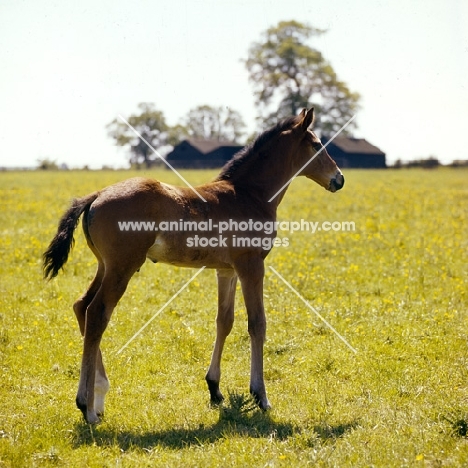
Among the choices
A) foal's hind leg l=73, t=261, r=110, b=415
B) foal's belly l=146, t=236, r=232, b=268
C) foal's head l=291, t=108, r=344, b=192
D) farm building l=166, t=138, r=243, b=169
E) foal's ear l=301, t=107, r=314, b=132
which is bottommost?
foal's hind leg l=73, t=261, r=110, b=415

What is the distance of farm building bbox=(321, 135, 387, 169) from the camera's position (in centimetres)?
5981

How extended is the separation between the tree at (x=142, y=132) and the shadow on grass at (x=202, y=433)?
40071mm

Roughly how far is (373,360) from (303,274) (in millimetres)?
4805

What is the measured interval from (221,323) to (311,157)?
7.72 ft

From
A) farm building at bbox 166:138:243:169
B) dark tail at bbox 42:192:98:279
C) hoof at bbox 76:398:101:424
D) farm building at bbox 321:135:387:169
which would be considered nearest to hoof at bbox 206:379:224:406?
hoof at bbox 76:398:101:424

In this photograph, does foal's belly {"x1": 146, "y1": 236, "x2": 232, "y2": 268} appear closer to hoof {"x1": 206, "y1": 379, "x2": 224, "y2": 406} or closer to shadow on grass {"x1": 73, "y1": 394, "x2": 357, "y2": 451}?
hoof {"x1": 206, "y1": 379, "x2": 224, "y2": 406}

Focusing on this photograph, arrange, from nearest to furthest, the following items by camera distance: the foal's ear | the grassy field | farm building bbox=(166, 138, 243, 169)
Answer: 1. the grassy field
2. the foal's ear
3. farm building bbox=(166, 138, 243, 169)

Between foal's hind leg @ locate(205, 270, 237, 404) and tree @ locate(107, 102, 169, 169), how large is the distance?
Result: 3870 cm

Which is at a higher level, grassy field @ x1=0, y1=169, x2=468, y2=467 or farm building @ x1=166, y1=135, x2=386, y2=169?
farm building @ x1=166, y1=135, x2=386, y2=169

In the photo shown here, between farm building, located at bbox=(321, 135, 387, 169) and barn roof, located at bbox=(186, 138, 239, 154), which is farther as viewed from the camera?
farm building, located at bbox=(321, 135, 387, 169)

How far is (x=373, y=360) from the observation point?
750cm

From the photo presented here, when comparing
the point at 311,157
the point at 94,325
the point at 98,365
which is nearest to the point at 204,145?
the point at 311,157

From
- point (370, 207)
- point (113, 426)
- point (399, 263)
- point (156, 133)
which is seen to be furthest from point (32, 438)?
point (156, 133)

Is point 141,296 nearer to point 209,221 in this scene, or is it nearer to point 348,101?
point 209,221
